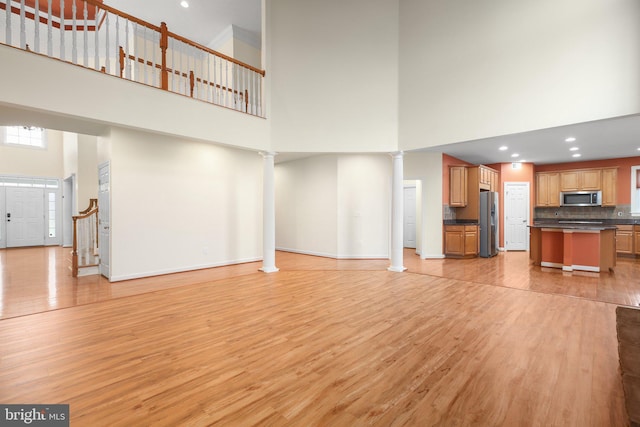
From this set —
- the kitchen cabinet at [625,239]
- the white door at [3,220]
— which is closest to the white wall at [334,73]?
the kitchen cabinet at [625,239]

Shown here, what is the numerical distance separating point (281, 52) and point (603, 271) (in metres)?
8.19

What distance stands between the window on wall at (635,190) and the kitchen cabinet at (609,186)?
31cm

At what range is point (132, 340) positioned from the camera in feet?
9.21

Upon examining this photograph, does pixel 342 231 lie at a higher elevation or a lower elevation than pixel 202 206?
lower

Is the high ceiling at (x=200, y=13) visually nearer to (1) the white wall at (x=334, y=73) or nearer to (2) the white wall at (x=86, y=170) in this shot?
(1) the white wall at (x=334, y=73)

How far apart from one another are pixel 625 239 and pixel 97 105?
11808 mm

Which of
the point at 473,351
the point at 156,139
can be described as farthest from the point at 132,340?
the point at 156,139

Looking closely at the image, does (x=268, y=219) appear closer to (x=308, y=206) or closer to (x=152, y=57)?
(x=308, y=206)

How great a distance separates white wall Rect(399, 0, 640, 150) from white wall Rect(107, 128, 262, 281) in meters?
3.99

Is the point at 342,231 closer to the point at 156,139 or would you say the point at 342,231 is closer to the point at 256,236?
the point at 256,236

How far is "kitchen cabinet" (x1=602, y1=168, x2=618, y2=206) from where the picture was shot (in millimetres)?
7781

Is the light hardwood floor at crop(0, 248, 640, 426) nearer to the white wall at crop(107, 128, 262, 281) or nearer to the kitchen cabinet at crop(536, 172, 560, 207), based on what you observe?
the white wall at crop(107, 128, 262, 281)

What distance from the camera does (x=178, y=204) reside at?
19.4 feet

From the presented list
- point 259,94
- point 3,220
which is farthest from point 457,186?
point 3,220
